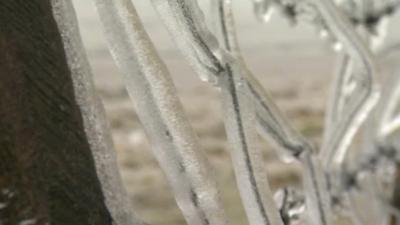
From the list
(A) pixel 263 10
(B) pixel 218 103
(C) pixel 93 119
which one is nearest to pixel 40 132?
(C) pixel 93 119

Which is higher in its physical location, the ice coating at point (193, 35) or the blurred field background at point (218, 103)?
the ice coating at point (193, 35)

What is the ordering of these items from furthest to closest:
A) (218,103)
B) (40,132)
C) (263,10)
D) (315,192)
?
(218,103), (263,10), (315,192), (40,132)

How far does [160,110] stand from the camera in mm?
397

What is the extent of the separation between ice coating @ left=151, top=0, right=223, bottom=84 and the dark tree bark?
0.05 meters

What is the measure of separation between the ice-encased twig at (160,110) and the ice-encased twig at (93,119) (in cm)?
2

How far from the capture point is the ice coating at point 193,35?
397 mm

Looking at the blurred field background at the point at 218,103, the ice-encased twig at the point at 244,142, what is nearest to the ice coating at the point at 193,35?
the ice-encased twig at the point at 244,142

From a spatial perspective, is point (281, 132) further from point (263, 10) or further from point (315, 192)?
point (263, 10)

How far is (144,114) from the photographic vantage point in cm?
40

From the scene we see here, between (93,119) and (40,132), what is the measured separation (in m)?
0.03

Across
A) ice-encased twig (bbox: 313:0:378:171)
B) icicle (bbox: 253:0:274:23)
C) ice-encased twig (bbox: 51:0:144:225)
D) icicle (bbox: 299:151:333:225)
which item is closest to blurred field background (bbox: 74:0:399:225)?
ice-encased twig (bbox: 313:0:378:171)

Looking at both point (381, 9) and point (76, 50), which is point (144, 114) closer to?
point (76, 50)

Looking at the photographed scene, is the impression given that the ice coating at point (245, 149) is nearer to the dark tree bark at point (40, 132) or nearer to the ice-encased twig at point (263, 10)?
the dark tree bark at point (40, 132)

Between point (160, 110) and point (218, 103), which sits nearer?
point (160, 110)
